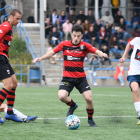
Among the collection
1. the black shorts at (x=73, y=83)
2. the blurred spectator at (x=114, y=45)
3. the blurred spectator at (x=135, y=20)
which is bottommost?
the blurred spectator at (x=114, y=45)

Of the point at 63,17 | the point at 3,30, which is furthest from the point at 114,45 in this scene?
the point at 3,30

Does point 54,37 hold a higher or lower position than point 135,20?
lower

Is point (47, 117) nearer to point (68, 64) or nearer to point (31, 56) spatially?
point (68, 64)

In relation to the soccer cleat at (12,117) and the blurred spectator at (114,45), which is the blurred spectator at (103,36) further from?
the soccer cleat at (12,117)

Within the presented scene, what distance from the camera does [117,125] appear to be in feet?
20.2

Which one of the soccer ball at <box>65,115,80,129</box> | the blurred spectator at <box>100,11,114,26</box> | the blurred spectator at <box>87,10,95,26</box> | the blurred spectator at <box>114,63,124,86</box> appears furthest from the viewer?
the blurred spectator at <box>100,11,114,26</box>

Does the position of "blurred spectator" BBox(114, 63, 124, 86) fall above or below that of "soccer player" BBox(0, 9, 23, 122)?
below

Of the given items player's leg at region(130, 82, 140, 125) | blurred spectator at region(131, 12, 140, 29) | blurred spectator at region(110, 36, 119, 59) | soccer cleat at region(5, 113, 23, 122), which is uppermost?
blurred spectator at region(131, 12, 140, 29)

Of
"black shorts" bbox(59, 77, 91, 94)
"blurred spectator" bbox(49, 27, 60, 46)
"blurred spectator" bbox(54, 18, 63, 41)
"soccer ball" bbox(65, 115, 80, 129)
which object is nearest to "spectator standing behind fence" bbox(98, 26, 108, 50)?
"blurred spectator" bbox(54, 18, 63, 41)

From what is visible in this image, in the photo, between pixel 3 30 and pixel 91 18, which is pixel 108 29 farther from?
pixel 3 30

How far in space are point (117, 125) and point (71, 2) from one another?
58.6ft

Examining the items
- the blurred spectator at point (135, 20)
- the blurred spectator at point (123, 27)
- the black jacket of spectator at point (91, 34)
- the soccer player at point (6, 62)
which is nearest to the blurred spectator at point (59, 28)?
the black jacket of spectator at point (91, 34)

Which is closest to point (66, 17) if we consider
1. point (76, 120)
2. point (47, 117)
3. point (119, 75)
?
point (119, 75)

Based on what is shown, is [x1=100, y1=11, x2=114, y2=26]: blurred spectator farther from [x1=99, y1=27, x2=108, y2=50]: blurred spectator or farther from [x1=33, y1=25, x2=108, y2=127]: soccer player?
[x1=33, y1=25, x2=108, y2=127]: soccer player
